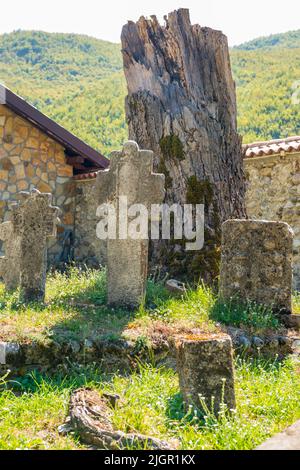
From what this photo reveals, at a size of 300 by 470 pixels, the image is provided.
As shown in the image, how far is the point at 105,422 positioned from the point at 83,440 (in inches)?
7.2

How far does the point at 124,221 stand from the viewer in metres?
6.70

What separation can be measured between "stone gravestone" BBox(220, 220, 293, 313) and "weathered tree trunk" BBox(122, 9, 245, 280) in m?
1.20

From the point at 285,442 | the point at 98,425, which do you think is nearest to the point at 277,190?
the point at 98,425

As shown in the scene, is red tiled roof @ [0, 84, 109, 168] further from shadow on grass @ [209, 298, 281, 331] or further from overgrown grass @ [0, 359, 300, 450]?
overgrown grass @ [0, 359, 300, 450]

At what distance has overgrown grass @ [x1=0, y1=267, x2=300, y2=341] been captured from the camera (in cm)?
576

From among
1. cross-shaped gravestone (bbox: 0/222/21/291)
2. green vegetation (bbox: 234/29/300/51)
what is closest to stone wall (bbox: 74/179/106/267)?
cross-shaped gravestone (bbox: 0/222/21/291)

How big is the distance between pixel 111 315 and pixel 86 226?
23.0 feet

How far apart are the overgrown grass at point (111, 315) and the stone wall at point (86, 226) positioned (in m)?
→ 5.72

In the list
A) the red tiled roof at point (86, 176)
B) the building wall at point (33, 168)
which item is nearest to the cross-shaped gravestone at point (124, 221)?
the red tiled roof at point (86, 176)

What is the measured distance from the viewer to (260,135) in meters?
25.1

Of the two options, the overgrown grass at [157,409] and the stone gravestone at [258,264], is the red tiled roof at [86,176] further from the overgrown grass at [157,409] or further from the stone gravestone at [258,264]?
the overgrown grass at [157,409]
